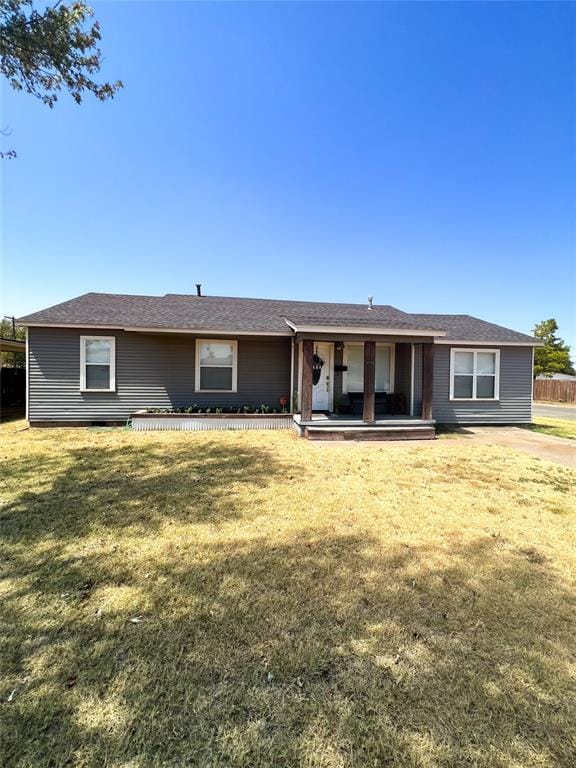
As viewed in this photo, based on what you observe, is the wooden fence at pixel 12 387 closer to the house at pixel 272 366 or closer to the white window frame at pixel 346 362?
the house at pixel 272 366

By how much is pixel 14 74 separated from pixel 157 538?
8.06 meters

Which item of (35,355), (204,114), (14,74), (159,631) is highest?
(204,114)

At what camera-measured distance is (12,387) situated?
13.8 m

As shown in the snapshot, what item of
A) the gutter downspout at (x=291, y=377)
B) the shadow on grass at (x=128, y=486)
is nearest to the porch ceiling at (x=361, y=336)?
the gutter downspout at (x=291, y=377)

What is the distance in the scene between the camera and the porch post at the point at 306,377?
894cm

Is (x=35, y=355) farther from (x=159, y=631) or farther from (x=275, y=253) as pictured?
(x=275, y=253)

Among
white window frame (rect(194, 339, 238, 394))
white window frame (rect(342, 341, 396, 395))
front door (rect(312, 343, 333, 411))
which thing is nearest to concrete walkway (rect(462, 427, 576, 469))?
white window frame (rect(342, 341, 396, 395))

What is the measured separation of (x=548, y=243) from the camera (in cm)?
1653

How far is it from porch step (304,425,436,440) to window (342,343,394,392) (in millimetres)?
2432

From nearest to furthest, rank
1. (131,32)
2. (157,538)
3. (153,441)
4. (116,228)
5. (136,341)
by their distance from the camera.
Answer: (157,538) < (131,32) < (153,441) < (136,341) < (116,228)

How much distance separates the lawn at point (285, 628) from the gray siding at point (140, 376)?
559cm

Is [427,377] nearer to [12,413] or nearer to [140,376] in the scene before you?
[140,376]

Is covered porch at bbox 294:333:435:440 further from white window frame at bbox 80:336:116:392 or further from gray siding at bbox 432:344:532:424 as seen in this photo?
white window frame at bbox 80:336:116:392

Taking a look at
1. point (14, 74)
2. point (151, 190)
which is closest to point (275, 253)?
point (151, 190)
